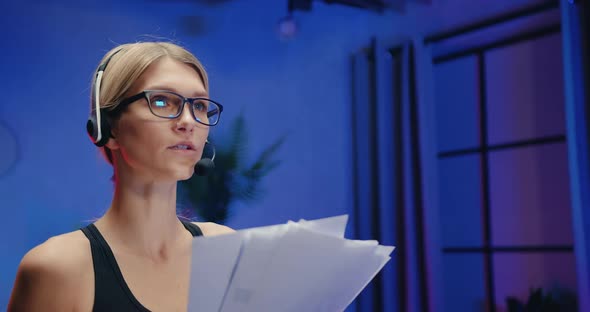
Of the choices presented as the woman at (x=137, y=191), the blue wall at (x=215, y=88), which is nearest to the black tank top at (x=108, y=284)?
the woman at (x=137, y=191)

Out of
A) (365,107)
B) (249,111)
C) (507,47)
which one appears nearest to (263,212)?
(249,111)

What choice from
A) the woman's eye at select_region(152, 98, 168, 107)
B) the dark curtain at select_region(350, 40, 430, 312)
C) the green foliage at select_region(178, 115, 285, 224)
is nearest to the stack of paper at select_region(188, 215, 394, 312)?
the woman's eye at select_region(152, 98, 168, 107)

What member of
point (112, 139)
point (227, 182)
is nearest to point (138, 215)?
point (112, 139)

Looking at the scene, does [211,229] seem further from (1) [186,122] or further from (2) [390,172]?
(2) [390,172]

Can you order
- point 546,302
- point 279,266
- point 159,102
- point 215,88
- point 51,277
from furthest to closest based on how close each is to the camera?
point 215,88
point 546,302
point 159,102
point 51,277
point 279,266

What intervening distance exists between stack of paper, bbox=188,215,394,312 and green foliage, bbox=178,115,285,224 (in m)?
3.48

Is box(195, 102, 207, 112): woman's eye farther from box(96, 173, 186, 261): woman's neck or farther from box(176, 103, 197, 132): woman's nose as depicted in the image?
box(96, 173, 186, 261): woman's neck

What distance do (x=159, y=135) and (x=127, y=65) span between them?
0.52 ft

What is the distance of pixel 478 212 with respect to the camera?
4438mm

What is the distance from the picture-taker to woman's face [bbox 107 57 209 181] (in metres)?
1.04

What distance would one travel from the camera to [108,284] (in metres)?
1.01

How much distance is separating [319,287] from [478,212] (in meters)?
3.81

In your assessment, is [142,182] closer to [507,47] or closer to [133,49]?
[133,49]

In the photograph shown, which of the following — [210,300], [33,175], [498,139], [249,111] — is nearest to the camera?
[210,300]
